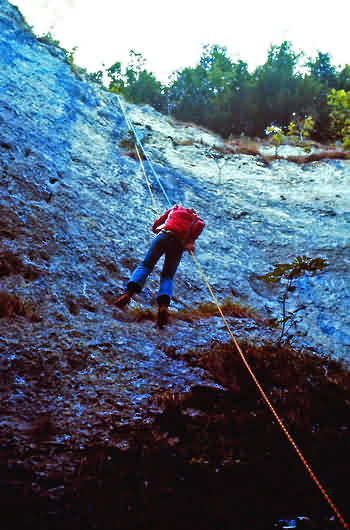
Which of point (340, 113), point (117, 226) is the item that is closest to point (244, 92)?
point (340, 113)

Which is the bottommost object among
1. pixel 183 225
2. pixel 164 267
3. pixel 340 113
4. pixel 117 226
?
pixel 164 267

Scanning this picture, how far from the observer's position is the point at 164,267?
4809 millimetres

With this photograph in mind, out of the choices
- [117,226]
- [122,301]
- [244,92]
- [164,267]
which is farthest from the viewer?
[244,92]

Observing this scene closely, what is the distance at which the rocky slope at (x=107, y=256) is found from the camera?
2.92m

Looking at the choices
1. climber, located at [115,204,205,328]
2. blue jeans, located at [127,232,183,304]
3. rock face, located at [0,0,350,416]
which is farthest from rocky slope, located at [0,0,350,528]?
blue jeans, located at [127,232,183,304]

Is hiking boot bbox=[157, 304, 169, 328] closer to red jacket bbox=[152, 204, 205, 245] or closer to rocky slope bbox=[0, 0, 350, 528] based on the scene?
rocky slope bbox=[0, 0, 350, 528]

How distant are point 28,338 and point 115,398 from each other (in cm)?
101

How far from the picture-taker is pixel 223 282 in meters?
7.22

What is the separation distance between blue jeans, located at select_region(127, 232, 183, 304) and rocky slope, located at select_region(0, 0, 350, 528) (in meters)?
0.46

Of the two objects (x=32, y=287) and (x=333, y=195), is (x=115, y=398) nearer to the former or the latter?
(x=32, y=287)

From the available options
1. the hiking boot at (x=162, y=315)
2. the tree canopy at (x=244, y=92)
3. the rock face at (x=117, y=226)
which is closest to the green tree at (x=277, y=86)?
the tree canopy at (x=244, y=92)

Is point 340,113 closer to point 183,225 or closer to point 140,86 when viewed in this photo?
point 140,86

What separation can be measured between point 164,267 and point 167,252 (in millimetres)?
212

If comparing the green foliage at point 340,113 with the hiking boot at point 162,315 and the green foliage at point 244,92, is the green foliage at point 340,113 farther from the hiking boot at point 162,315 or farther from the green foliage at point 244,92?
the hiking boot at point 162,315
